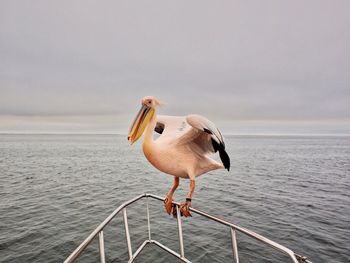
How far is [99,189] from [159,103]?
14.1 m

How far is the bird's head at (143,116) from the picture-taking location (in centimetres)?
214

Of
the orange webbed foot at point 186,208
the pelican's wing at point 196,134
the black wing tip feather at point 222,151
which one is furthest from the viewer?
the orange webbed foot at point 186,208

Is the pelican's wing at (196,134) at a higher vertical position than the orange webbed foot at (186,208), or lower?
higher

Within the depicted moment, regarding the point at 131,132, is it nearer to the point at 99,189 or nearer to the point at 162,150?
the point at 162,150

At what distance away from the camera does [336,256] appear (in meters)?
6.89

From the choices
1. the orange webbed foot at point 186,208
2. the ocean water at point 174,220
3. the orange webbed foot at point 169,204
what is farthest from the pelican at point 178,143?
the ocean water at point 174,220

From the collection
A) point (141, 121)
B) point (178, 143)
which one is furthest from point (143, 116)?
point (178, 143)

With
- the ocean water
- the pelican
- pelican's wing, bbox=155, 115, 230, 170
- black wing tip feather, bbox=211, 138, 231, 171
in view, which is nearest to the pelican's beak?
the pelican

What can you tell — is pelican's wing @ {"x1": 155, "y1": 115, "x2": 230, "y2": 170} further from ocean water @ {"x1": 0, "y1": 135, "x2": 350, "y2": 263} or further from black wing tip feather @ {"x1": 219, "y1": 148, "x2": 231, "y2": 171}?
ocean water @ {"x1": 0, "y1": 135, "x2": 350, "y2": 263}

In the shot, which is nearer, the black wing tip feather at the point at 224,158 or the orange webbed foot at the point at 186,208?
the black wing tip feather at the point at 224,158

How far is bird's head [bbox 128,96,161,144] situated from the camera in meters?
2.14

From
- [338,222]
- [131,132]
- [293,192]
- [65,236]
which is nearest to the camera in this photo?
[131,132]

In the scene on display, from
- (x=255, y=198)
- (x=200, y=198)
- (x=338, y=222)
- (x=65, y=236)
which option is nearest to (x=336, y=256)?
(x=338, y=222)

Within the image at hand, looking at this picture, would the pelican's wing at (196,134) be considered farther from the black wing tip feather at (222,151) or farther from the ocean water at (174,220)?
the ocean water at (174,220)
